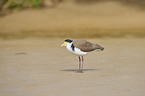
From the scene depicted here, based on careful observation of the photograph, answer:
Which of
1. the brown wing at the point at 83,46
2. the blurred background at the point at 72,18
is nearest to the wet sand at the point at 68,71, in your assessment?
the brown wing at the point at 83,46

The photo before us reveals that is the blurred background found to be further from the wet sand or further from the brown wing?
the brown wing

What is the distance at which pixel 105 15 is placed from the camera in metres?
21.9

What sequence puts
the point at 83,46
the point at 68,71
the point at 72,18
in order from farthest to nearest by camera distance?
1. the point at 72,18
2. the point at 68,71
3. the point at 83,46

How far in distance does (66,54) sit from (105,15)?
876cm

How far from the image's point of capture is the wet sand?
8.27 metres

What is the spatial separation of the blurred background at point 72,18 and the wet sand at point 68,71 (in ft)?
12.1

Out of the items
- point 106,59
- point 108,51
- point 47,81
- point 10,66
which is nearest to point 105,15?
point 108,51

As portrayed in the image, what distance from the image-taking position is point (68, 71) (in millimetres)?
10414

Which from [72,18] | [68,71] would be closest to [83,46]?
[68,71]

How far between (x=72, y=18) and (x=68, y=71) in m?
11.3

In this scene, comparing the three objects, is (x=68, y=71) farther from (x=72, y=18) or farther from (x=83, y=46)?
(x=72, y=18)

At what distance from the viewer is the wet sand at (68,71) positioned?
827cm

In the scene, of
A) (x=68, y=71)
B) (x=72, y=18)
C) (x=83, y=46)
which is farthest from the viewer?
(x=72, y=18)

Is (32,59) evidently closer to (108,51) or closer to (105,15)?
(108,51)
